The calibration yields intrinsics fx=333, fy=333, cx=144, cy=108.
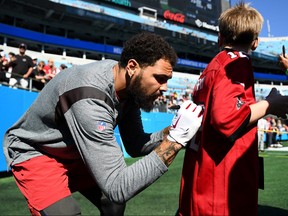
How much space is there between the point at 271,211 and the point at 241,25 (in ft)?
10.8

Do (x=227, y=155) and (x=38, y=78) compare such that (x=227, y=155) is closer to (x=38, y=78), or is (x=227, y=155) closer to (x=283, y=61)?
(x=283, y=61)

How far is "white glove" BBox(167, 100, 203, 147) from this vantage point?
1.84 meters

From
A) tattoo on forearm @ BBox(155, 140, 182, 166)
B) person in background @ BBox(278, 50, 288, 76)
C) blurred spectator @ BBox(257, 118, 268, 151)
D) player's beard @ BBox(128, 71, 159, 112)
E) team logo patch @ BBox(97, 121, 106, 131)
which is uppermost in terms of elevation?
person in background @ BBox(278, 50, 288, 76)

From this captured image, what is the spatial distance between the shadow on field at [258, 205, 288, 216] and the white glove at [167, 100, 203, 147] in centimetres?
301

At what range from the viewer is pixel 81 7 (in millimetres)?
38156

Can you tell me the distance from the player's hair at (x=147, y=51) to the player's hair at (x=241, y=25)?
0.36m

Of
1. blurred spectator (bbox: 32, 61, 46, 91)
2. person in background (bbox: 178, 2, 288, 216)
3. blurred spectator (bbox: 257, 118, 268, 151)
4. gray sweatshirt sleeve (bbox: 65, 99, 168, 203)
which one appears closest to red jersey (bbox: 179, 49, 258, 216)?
person in background (bbox: 178, 2, 288, 216)

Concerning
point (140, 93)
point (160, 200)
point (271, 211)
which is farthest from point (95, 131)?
point (160, 200)

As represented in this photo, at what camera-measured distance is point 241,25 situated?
1.97 m

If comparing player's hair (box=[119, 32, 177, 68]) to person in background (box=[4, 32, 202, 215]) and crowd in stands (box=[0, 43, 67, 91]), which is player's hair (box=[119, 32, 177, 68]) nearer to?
person in background (box=[4, 32, 202, 215])

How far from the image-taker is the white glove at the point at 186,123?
1.84 m

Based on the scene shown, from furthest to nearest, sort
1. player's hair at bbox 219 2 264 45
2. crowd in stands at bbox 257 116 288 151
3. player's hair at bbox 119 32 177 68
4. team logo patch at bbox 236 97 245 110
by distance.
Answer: crowd in stands at bbox 257 116 288 151 < player's hair at bbox 119 32 177 68 < player's hair at bbox 219 2 264 45 < team logo patch at bbox 236 97 245 110

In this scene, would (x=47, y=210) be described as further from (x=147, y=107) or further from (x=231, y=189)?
(x=231, y=189)

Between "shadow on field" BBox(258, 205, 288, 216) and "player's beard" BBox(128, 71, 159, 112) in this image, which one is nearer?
"player's beard" BBox(128, 71, 159, 112)
